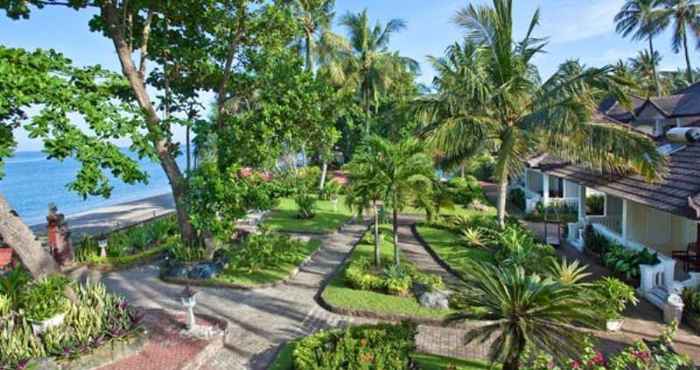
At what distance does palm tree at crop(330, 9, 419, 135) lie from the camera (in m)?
28.6

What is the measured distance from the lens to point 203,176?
11.7 metres

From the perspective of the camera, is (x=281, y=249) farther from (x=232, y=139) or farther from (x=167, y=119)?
(x=167, y=119)

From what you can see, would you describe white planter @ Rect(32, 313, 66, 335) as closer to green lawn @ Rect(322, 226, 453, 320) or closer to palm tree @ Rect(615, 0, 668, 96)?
green lawn @ Rect(322, 226, 453, 320)

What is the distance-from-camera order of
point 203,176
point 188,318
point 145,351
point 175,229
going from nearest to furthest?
1. point 145,351
2. point 188,318
3. point 203,176
4. point 175,229

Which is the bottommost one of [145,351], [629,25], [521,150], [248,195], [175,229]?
[145,351]

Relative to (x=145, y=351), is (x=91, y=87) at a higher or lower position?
higher

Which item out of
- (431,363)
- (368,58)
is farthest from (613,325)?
(368,58)

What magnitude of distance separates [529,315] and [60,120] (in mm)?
7938

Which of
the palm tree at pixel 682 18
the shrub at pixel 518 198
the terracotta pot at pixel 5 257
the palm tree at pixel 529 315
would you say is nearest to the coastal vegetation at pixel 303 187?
the palm tree at pixel 529 315

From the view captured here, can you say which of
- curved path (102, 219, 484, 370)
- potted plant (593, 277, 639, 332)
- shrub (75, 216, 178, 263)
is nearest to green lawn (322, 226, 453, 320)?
curved path (102, 219, 484, 370)

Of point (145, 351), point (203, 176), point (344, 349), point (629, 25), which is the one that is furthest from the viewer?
point (629, 25)

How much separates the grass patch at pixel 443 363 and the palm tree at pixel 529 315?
206 cm

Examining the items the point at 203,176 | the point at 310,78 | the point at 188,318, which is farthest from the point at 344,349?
the point at 310,78

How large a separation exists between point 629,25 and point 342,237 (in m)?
40.2
